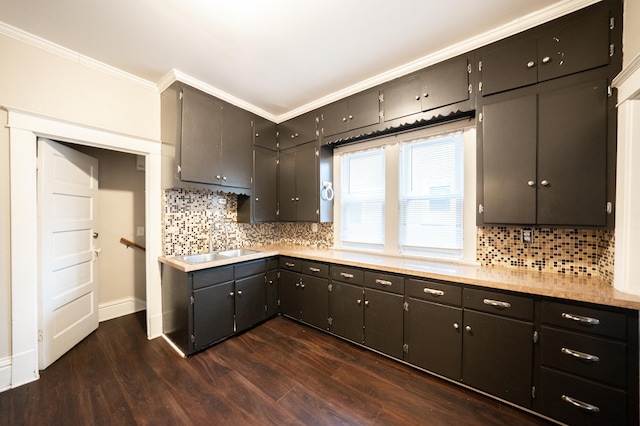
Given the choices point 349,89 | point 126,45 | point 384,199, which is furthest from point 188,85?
point 384,199

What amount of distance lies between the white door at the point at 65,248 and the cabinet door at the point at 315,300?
2.32 m

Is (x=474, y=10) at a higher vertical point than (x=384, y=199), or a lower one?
higher

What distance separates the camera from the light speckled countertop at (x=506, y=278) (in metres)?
1.38

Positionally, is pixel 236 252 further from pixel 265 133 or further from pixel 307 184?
pixel 265 133

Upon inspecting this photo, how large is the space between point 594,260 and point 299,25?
2.84 metres

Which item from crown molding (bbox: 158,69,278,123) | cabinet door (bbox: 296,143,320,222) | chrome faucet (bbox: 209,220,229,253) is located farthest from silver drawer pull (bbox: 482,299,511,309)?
crown molding (bbox: 158,69,278,123)

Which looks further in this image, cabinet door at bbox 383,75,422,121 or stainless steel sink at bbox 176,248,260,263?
stainless steel sink at bbox 176,248,260,263

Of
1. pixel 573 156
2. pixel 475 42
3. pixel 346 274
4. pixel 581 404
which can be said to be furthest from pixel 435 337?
pixel 475 42

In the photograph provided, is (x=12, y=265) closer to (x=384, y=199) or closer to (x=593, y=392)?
(x=384, y=199)

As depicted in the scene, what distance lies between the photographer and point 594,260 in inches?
67.9

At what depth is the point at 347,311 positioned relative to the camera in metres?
2.44

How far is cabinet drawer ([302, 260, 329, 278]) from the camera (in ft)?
8.55

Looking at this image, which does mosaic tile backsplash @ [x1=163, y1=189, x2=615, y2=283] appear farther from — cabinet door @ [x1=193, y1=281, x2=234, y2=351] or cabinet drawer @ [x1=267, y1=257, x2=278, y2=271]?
cabinet door @ [x1=193, y1=281, x2=234, y2=351]

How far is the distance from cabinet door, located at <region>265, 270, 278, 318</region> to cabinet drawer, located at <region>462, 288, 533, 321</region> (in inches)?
82.8
